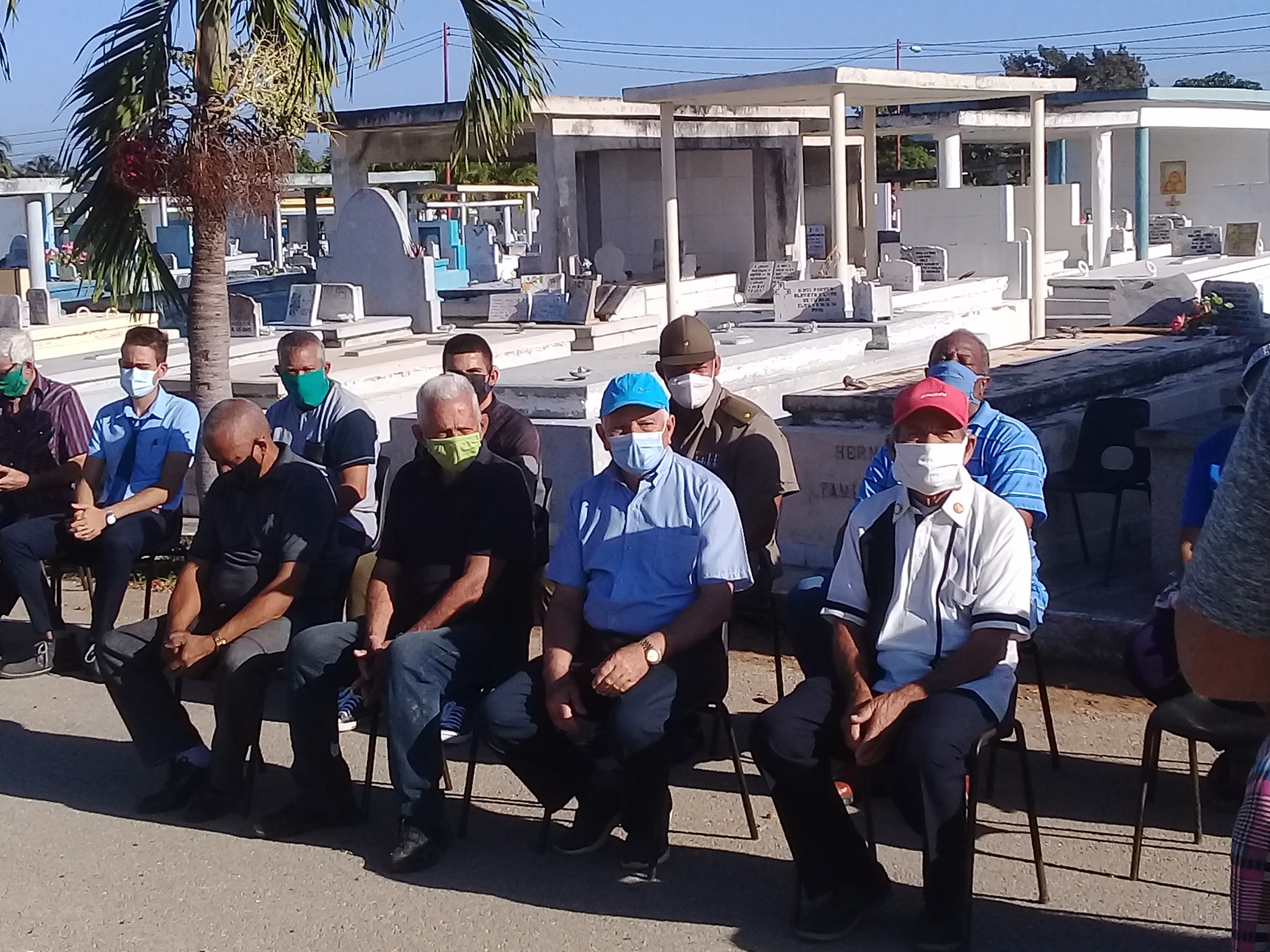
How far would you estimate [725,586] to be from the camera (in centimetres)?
489

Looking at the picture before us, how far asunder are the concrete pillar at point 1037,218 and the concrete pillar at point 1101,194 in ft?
27.1

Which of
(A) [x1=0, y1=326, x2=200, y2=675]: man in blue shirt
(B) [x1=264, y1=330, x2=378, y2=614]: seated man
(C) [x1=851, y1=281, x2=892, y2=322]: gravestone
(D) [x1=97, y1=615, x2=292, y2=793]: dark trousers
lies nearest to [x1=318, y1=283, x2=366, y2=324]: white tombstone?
(C) [x1=851, y1=281, x2=892, y2=322]: gravestone

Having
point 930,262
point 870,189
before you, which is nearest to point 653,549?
point 930,262

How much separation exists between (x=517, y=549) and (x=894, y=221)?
34574 millimetres

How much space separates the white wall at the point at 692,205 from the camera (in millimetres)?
23656

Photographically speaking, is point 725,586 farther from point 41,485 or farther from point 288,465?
point 41,485

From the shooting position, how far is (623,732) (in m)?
4.64

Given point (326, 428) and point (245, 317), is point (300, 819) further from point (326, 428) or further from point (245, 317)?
point (245, 317)

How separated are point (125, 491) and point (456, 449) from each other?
289 cm

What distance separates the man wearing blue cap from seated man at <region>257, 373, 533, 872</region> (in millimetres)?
1004

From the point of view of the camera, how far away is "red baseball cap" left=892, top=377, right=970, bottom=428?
4.44 m

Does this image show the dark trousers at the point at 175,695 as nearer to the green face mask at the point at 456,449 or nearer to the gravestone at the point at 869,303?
the green face mask at the point at 456,449

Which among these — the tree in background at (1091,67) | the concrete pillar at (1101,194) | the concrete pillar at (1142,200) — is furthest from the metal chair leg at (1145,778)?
the tree in background at (1091,67)

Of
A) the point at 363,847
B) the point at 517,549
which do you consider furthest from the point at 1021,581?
the point at 363,847
